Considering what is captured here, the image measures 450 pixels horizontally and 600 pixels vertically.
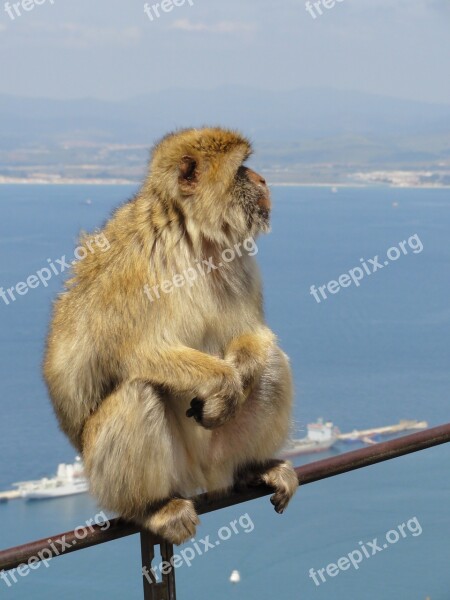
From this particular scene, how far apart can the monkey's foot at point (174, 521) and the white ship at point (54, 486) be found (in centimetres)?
2970

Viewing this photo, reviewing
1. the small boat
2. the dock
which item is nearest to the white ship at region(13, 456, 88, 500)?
the dock

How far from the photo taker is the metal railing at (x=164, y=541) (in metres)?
1.95

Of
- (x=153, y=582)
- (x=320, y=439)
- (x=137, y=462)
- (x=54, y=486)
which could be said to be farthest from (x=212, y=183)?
(x=320, y=439)

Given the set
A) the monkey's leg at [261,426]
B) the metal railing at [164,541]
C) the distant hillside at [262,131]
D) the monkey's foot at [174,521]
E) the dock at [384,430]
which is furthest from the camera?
the distant hillside at [262,131]

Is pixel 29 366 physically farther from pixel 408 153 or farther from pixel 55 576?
pixel 408 153

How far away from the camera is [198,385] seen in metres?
2.73

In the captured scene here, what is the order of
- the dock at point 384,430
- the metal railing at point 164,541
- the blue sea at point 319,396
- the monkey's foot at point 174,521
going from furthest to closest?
1. the dock at point 384,430
2. the blue sea at point 319,396
3. the monkey's foot at point 174,521
4. the metal railing at point 164,541

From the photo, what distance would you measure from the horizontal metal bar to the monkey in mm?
147

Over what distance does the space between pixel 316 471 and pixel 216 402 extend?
0.42 metres
